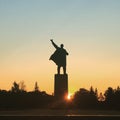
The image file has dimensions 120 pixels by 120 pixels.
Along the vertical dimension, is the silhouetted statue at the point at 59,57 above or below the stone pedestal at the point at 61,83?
above

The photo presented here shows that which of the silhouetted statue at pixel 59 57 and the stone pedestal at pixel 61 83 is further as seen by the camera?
the stone pedestal at pixel 61 83

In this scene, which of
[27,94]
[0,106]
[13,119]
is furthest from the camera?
[27,94]

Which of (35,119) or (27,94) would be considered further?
(27,94)

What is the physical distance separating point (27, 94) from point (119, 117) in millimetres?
13353

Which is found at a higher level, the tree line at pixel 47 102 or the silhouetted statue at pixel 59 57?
the silhouetted statue at pixel 59 57

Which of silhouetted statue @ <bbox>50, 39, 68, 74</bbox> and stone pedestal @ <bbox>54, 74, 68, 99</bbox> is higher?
silhouetted statue @ <bbox>50, 39, 68, 74</bbox>

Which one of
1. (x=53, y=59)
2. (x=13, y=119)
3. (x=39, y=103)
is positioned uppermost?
(x=53, y=59)

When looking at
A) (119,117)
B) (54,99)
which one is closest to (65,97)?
(54,99)

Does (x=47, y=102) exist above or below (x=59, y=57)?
below

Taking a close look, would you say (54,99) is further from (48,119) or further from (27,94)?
(48,119)

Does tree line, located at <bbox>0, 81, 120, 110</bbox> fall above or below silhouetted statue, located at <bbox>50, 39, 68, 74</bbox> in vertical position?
below

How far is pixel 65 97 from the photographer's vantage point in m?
32.9

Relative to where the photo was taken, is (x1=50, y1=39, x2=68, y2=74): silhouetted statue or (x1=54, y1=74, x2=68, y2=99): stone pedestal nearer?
(x1=50, y1=39, x2=68, y2=74): silhouetted statue

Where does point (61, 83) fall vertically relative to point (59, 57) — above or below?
below
